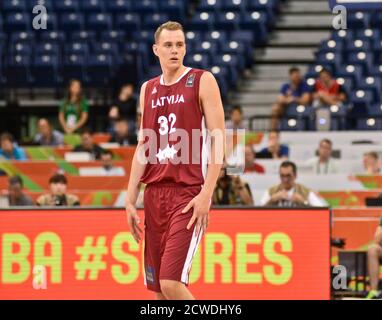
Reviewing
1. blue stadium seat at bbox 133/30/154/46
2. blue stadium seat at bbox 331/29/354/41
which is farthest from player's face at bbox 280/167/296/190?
blue stadium seat at bbox 133/30/154/46

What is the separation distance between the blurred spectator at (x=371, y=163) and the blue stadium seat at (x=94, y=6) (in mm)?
8391

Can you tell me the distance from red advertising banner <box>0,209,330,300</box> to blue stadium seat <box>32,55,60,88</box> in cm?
1026

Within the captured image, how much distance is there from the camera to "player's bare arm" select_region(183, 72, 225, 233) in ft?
24.0

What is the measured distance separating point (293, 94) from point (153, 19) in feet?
13.4

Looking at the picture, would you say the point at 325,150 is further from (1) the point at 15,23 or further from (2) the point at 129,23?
(1) the point at 15,23

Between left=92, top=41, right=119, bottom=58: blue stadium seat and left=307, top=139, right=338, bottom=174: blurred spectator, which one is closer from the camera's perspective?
left=307, top=139, right=338, bottom=174: blurred spectator

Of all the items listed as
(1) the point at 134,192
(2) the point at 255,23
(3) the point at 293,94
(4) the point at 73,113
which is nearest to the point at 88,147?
(4) the point at 73,113

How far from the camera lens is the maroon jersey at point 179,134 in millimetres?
7492

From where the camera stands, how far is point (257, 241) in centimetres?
1046

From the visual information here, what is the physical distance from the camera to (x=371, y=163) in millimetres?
15250

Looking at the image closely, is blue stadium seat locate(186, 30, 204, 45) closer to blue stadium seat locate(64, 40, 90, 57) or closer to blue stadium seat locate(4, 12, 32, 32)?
blue stadium seat locate(64, 40, 90, 57)

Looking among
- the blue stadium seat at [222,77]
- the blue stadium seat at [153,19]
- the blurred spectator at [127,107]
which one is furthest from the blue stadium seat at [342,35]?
the blurred spectator at [127,107]

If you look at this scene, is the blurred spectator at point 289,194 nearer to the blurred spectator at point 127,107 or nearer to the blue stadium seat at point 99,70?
the blurred spectator at point 127,107
